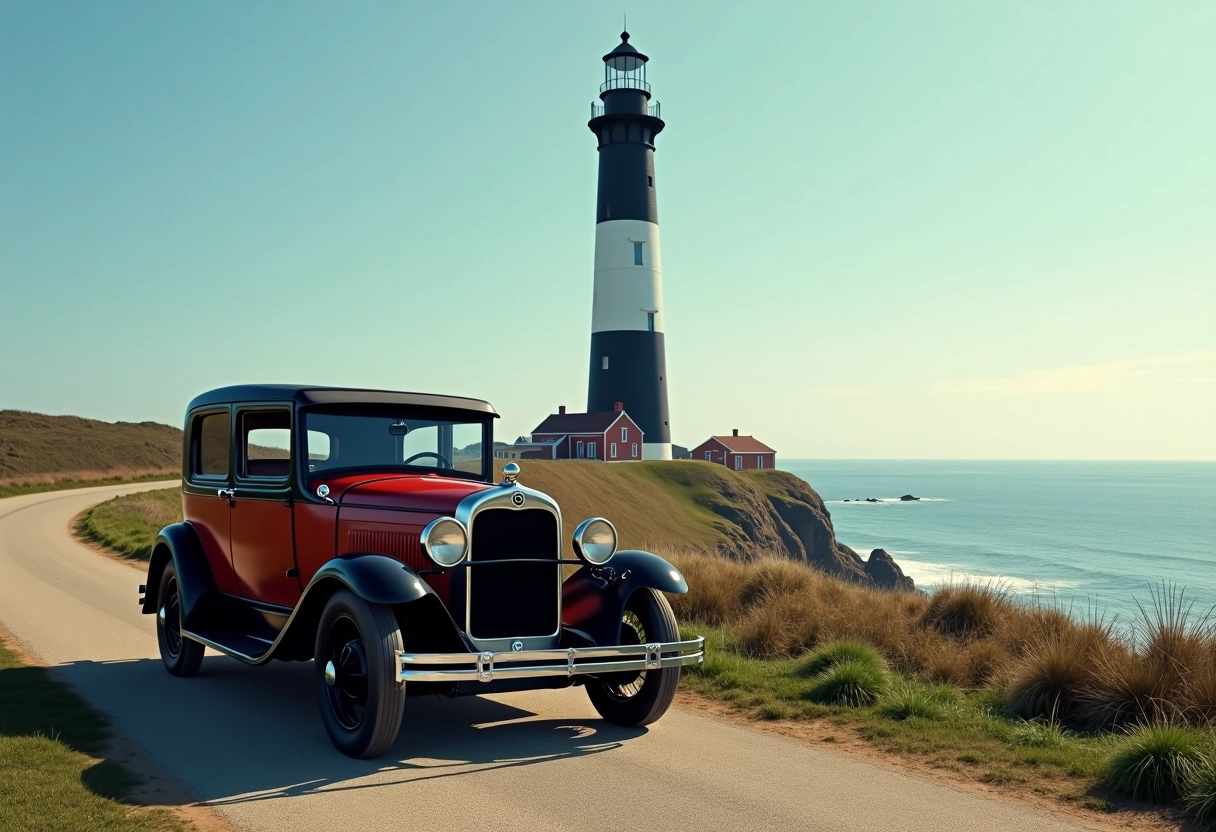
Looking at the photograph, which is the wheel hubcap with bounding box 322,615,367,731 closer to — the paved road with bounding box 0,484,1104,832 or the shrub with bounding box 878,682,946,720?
the paved road with bounding box 0,484,1104,832

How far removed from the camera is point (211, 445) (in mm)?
9133

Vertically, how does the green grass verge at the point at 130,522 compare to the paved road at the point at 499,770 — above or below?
above

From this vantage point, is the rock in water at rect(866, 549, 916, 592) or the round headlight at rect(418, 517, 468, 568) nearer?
the round headlight at rect(418, 517, 468, 568)

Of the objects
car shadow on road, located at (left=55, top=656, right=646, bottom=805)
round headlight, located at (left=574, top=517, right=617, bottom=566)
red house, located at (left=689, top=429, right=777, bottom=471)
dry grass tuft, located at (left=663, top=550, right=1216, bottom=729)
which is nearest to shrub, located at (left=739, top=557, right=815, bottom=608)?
dry grass tuft, located at (left=663, top=550, right=1216, bottom=729)

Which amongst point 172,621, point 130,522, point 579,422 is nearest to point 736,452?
point 579,422

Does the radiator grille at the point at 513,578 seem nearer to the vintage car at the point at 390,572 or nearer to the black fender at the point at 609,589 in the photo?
the vintage car at the point at 390,572

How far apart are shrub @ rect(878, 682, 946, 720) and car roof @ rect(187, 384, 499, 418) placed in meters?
3.98

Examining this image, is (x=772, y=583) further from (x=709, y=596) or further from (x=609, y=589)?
(x=609, y=589)

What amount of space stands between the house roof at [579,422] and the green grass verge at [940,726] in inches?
1664

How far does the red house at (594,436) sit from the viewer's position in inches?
2158

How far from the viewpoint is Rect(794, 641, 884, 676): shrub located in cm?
859

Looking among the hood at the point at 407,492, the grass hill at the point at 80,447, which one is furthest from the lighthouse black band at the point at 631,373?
the hood at the point at 407,492

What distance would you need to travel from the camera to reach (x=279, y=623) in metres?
7.73

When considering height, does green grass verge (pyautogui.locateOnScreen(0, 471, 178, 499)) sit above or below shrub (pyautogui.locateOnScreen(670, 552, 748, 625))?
above
